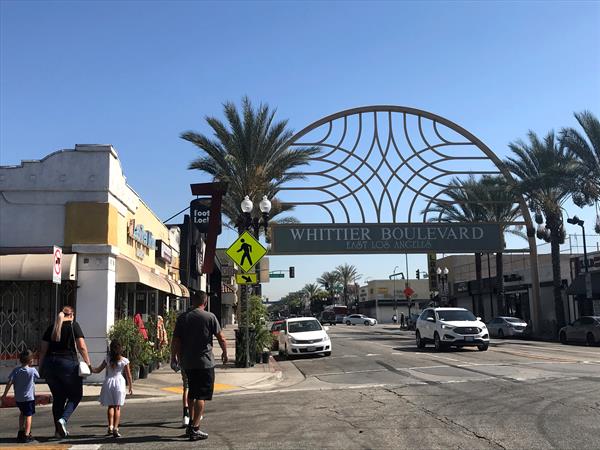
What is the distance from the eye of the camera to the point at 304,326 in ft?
78.0

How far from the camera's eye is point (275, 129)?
26.6 m

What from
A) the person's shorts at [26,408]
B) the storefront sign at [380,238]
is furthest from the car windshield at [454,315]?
the person's shorts at [26,408]

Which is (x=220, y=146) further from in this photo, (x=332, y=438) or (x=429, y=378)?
(x=332, y=438)

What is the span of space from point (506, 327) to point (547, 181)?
990 centimetres

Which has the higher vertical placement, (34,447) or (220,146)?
(220,146)

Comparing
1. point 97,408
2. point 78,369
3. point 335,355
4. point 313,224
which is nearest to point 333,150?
point 313,224

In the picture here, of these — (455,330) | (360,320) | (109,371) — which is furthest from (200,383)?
(360,320)

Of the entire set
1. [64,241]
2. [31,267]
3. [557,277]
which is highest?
[64,241]

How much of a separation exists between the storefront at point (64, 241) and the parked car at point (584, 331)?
22352 millimetres

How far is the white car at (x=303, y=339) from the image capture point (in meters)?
22.4

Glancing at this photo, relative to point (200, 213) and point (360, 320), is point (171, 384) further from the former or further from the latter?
point (360, 320)

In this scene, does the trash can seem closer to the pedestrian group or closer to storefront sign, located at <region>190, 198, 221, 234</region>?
storefront sign, located at <region>190, 198, 221, 234</region>

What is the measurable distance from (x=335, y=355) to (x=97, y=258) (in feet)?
36.5

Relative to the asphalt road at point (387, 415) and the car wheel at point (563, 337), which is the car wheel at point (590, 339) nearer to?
the car wheel at point (563, 337)
